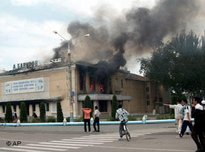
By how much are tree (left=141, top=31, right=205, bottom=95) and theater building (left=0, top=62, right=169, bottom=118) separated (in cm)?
653

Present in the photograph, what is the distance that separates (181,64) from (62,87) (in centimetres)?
1695

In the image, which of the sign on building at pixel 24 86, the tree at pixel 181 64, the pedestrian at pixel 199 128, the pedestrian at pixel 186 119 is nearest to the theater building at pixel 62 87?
the sign on building at pixel 24 86

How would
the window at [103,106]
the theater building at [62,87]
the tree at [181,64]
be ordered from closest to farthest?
the theater building at [62,87], the tree at [181,64], the window at [103,106]

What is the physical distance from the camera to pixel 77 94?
5866 cm

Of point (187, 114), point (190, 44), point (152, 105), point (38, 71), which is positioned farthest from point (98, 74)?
point (187, 114)

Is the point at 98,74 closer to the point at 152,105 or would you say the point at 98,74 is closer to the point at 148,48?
the point at 148,48

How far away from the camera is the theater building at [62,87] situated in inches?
2314

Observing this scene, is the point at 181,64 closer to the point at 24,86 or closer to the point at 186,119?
the point at 24,86

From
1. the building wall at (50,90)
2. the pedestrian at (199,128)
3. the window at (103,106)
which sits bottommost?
the pedestrian at (199,128)

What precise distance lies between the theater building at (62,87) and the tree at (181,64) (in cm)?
653

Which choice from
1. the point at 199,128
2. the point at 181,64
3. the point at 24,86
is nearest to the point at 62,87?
the point at 24,86

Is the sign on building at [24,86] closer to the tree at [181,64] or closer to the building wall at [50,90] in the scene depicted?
the building wall at [50,90]

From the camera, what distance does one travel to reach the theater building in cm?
5878

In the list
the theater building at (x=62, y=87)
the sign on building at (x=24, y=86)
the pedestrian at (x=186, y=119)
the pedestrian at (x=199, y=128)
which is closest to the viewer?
the pedestrian at (x=199, y=128)
